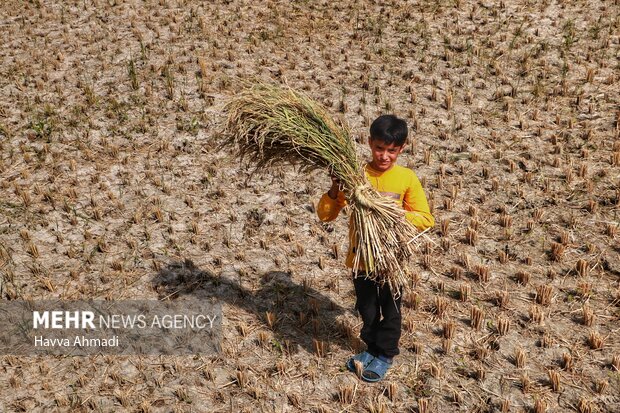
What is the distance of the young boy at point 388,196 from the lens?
338 cm

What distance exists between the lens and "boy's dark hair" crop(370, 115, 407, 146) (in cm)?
333

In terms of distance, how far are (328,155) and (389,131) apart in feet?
1.29

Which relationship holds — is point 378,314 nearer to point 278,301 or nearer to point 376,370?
point 376,370

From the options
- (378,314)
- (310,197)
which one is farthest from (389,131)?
(310,197)

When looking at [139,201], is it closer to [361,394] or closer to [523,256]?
[361,394]

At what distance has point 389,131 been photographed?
3328 millimetres

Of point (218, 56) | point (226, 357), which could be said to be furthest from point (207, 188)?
point (218, 56)

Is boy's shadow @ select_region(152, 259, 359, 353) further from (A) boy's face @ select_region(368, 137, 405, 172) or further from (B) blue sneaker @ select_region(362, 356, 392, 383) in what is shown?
(A) boy's face @ select_region(368, 137, 405, 172)

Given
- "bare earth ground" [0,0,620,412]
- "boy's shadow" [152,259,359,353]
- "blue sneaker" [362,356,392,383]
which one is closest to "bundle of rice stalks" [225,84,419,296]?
"blue sneaker" [362,356,392,383]

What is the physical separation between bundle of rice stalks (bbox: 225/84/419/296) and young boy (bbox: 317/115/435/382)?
0.38 ft

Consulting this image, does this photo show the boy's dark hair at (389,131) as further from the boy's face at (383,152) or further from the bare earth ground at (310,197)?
the bare earth ground at (310,197)

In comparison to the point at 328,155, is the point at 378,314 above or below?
below

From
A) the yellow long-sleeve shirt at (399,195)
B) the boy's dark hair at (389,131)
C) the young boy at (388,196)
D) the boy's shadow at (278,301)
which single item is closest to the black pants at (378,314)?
the young boy at (388,196)

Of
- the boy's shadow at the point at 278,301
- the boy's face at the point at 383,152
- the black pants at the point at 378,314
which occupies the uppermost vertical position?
the boy's face at the point at 383,152
